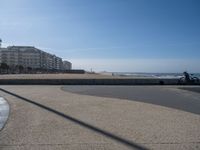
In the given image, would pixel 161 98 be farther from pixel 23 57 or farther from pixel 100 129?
pixel 23 57

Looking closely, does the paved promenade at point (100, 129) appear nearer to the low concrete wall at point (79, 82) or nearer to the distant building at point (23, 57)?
the low concrete wall at point (79, 82)

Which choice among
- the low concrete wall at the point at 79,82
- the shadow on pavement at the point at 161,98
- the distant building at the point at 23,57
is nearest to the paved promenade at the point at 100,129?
the shadow on pavement at the point at 161,98

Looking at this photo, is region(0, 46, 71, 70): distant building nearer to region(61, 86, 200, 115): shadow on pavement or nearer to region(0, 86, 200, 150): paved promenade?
region(61, 86, 200, 115): shadow on pavement

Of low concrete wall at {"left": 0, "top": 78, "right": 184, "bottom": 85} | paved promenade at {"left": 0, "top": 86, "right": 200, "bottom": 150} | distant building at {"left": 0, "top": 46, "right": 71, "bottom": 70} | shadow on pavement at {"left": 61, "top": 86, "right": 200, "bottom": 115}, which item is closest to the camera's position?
paved promenade at {"left": 0, "top": 86, "right": 200, "bottom": 150}

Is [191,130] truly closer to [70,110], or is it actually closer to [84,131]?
[84,131]

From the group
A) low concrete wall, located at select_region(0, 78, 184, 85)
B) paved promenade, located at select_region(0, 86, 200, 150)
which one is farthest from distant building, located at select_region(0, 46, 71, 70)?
paved promenade, located at select_region(0, 86, 200, 150)

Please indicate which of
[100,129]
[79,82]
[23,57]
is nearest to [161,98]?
[100,129]

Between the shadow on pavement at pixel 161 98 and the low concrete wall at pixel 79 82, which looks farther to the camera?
the low concrete wall at pixel 79 82

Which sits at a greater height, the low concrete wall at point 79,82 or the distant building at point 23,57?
the distant building at point 23,57

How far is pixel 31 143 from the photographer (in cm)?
664

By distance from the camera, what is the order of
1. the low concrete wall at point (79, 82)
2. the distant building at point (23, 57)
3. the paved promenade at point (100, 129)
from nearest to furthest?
the paved promenade at point (100, 129) < the low concrete wall at point (79, 82) < the distant building at point (23, 57)

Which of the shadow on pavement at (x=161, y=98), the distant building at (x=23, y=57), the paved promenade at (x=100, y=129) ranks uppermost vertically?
the distant building at (x=23, y=57)

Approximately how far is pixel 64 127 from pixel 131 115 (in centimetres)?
282

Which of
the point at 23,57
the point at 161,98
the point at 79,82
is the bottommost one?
the point at 161,98
